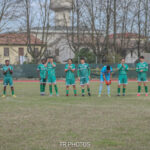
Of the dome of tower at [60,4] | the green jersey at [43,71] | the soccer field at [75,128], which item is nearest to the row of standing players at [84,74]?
the green jersey at [43,71]

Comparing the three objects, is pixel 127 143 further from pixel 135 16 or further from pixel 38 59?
pixel 38 59

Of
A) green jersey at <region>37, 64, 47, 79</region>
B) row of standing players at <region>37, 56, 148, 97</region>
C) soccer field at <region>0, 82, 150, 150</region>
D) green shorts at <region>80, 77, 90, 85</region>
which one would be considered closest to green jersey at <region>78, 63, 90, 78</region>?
row of standing players at <region>37, 56, 148, 97</region>

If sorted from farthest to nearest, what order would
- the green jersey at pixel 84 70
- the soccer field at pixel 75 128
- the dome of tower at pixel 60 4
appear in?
the dome of tower at pixel 60 4
the green jersey at pixel 84 70
the soccer field at pixel 75 128

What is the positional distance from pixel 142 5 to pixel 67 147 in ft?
128

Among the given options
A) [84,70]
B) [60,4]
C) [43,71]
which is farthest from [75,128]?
[60,4]

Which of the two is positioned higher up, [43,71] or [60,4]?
[60,4]

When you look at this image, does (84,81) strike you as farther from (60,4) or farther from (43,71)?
(60,4)

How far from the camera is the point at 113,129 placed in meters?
7.70

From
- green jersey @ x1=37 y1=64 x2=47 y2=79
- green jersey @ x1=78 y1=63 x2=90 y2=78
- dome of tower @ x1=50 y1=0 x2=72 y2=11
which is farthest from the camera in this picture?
dome of tower @ x1=50 y1=0 x2=72 y2=11

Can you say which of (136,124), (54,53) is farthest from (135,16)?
(136,124)

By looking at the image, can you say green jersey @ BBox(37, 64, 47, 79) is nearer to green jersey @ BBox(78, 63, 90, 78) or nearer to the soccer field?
green jersey @ BBox(78, 63, 90, 78)

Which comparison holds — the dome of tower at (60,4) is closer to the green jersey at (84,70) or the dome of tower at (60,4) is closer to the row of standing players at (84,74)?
the row of standing players at (84,74)

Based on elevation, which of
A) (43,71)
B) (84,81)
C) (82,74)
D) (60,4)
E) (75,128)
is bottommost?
(75,128)

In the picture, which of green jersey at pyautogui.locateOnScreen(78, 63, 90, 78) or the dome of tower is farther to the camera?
the dome of tower
